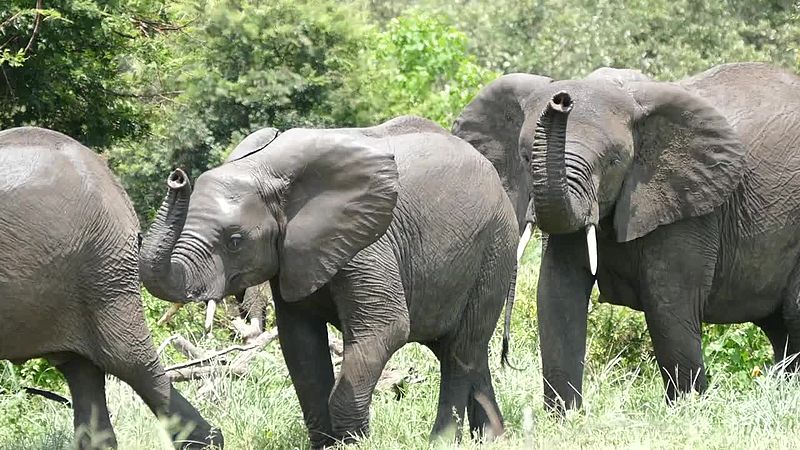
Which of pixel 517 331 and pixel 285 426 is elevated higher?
pixel 285 426

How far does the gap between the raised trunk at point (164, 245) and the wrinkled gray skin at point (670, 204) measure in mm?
1998

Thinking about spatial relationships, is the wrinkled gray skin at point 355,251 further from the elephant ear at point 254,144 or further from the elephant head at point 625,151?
the elephant head at point 625,151

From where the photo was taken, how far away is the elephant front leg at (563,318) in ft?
27.2

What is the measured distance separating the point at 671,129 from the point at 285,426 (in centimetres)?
259

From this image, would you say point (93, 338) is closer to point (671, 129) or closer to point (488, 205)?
point (488, 205)

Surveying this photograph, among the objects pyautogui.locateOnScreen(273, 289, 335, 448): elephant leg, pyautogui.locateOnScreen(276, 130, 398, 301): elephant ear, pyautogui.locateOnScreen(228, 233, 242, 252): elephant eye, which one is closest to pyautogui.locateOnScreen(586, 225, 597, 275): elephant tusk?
pyautogui.locateOnScreen(276, 130, 398, 301): elephant ear

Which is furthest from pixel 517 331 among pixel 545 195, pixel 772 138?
pixel 545 195

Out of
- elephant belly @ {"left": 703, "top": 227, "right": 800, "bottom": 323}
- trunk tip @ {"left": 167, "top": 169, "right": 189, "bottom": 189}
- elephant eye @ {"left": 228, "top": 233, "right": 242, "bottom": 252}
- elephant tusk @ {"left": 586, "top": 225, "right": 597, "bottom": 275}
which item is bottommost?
elephant belly @ {"left": 703, "top": 227, "right": 800, "bottom": 323}

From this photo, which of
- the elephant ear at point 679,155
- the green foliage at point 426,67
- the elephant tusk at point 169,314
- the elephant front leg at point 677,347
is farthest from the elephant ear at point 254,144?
the green foliage at point 426,67

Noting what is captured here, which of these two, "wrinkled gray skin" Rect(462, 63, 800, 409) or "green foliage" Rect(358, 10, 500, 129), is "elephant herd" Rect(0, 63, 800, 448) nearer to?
"wrinkled gray skin" Rect(462, 63, 800, 409)

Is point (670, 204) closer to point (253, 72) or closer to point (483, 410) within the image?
point (483, 410)

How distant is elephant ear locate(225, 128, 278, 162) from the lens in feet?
23.8

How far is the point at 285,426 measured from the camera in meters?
8.29

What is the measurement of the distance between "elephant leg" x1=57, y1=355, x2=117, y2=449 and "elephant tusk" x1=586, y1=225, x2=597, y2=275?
2496 millimetres
